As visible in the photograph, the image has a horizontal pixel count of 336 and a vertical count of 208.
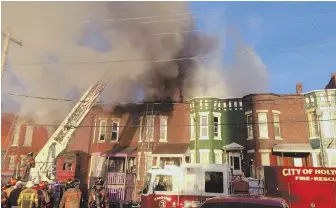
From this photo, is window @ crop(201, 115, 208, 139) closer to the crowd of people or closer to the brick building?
the brick building

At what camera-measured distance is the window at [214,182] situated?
1009cm

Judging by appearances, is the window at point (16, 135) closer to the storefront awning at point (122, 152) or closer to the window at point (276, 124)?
Answer: the storefront awning at point (122, 152)

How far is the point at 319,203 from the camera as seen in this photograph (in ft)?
30.1

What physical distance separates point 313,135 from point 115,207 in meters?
12.5

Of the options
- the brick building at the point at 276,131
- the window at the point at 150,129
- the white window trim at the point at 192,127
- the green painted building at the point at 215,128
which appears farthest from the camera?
the window at the point at 150,129

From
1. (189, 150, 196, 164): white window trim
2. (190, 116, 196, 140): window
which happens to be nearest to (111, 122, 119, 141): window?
(190, 116, 196, 140): window

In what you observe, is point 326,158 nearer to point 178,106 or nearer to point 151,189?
point 178,106

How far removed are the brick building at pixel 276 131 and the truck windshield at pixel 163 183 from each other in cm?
916

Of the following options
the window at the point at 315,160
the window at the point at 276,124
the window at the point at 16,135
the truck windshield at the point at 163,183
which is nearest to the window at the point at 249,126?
the window at the point at 276,124

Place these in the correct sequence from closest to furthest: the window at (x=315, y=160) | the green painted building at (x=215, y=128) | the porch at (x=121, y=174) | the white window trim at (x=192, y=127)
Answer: the porch at (x=121, y=174) → the window at (x=315, y=160) → the green painted building at (x=215, y=128) → the white window trim at (x=192, y=127)

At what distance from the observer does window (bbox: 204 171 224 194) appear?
1009 cm

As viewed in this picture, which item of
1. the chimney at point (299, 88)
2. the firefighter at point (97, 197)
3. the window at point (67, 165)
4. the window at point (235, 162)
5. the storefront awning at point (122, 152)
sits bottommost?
the firefighter at point (97, 197)

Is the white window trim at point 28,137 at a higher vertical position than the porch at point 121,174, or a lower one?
higher

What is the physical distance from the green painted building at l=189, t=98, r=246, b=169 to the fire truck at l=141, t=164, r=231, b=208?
867 cm
